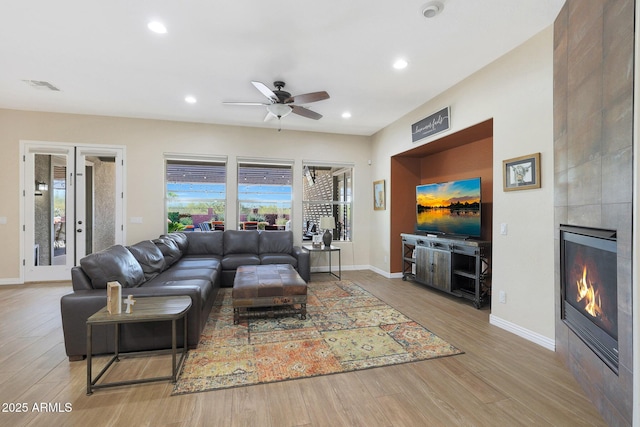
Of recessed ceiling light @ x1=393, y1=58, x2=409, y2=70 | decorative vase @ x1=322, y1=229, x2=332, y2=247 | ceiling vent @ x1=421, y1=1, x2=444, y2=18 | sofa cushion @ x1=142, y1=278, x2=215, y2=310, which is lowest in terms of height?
sofa cushion @ x1=142, y1=278, x2=215, y2=310

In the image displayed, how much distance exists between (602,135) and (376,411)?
2180 millimetres

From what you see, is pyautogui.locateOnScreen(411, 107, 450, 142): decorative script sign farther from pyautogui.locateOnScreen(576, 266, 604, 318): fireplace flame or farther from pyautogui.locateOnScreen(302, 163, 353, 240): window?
pyautogui.locateOnScreen(576, 266, 604, 318): fireplace flame

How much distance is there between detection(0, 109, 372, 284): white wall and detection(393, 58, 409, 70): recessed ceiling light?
9.30 feet

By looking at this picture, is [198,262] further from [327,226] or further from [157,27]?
[157,27]

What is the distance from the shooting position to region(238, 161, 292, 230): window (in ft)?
18.9

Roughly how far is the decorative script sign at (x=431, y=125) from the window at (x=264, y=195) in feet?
8.63

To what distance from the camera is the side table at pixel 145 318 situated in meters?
1.93

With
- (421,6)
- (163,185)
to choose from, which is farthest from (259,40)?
(163,185)

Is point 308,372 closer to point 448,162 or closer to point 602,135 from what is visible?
point 602,135

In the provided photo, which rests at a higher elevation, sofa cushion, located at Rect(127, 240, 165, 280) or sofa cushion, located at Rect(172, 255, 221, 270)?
sofa cushion, located at Rect(127, 240, 165, 280)

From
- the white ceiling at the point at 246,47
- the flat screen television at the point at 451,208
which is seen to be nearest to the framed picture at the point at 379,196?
the flat screen television at the point at 451,208

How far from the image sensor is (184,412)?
174 cm

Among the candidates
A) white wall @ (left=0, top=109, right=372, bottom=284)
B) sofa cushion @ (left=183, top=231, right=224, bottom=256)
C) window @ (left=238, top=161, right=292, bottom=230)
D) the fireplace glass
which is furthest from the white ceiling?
sofa cushion @ (left=183, top=231, right=224, bottom=256)

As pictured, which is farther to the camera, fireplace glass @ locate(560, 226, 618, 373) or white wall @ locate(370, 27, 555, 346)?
white wall @ locate(370, 27, 555, 346)
